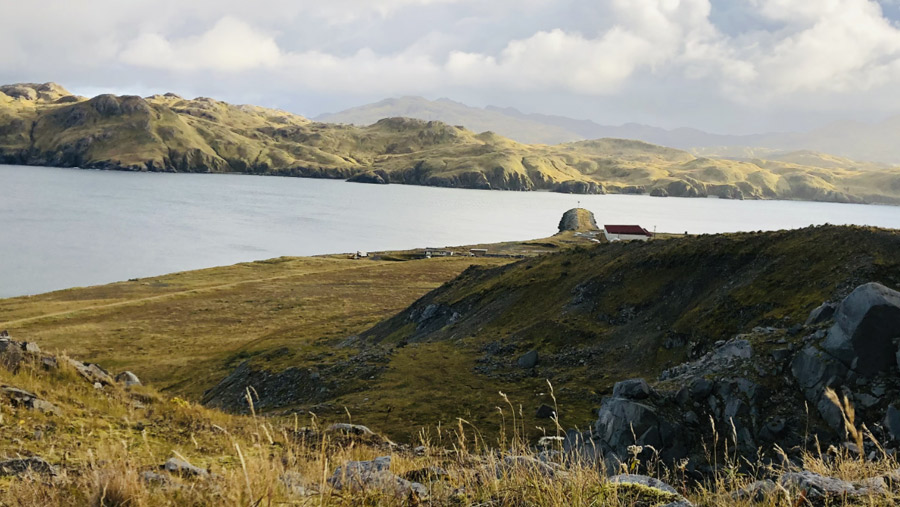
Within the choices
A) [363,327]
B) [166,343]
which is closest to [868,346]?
[363,327]

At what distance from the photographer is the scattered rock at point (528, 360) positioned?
3084 centimetres

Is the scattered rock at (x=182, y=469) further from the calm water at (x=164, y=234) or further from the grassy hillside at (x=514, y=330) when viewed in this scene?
the calm water at (x=164, y=234)

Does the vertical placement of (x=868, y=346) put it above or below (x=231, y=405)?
above

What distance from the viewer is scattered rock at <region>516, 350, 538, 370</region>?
30844 mm

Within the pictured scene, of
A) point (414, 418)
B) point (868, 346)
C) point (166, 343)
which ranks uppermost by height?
point (868, 346)

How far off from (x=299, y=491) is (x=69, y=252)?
128 meters

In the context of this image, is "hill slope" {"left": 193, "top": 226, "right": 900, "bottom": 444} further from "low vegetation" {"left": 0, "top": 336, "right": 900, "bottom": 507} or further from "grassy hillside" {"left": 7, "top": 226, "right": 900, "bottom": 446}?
"low vegetation" {"left": 0, "top": 336, "right": 900, "bottom": 507}

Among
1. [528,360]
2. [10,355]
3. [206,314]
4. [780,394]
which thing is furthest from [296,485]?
[206,314]

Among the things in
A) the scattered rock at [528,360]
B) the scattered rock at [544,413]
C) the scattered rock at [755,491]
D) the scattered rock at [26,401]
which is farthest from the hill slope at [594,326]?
the scattered rock at [755,491]

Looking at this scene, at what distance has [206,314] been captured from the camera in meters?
66.2

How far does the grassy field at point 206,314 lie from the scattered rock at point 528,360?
23899 millimetres

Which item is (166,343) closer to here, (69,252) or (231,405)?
(231,405)

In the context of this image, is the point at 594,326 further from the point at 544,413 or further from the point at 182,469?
the point at 182,469

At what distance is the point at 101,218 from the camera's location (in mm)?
152500
